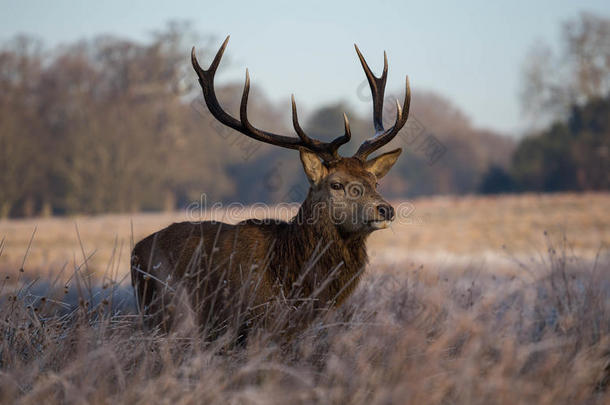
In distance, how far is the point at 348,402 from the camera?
10.5 ft

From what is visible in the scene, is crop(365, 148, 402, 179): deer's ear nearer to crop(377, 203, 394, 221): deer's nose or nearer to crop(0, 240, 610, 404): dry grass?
crop(377, 203, 394, 221): deer's nose

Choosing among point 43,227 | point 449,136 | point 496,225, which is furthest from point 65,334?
point 449,136

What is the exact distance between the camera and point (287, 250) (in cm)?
482

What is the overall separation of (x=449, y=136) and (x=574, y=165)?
1751cm

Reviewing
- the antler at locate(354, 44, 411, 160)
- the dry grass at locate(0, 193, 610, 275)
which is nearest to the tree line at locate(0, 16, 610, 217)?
the dry grass at locate(0, 193, 610, 275)

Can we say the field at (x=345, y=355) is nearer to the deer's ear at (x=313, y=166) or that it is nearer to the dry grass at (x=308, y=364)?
the dry grass at (x=308, y=364)

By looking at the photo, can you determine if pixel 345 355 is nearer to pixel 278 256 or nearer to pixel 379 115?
pixel 278 256

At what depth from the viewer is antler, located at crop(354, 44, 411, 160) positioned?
5.25 meters

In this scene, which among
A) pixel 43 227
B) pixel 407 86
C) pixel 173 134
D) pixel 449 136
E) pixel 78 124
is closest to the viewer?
pixel 407 86

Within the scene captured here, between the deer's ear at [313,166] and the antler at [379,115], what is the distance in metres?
0.42

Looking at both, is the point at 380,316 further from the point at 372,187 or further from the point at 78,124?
the point at 78,124

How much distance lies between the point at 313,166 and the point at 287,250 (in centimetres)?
74

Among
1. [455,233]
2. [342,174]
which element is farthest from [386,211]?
[455,233]

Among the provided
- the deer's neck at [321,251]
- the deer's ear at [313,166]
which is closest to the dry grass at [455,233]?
the deer's neck at [321,251]
